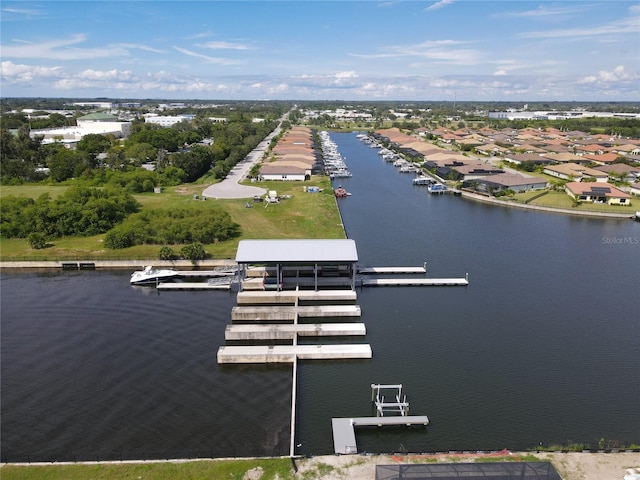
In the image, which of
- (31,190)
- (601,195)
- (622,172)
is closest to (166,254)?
(31,190)

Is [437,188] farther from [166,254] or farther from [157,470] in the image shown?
[157,470]

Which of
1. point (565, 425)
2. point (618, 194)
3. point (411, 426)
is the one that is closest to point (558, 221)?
point (618, 194)

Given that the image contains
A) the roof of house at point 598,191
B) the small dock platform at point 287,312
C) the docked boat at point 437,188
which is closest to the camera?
the small dock platform at point 287,312

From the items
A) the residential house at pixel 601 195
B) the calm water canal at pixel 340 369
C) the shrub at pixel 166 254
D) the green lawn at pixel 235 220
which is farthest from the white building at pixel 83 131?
the residential house at pixel 601 195

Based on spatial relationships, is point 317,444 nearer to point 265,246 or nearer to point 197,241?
point 265,246

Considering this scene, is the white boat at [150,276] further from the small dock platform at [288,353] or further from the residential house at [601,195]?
the residential house at [601,195]

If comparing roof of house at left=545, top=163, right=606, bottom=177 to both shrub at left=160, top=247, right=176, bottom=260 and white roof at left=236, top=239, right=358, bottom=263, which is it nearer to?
white roof at left=236, top=239, right=358, bottom=263
